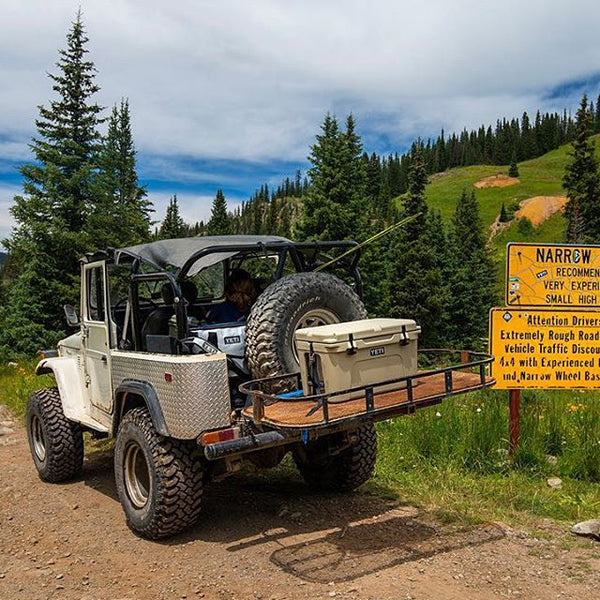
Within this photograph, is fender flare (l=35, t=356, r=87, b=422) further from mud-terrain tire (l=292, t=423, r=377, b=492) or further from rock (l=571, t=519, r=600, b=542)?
rock (l=571, t=519, r=600, b=542)

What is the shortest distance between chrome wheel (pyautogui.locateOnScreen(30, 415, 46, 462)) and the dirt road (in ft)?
3.47

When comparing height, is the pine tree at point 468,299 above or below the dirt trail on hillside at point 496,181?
below

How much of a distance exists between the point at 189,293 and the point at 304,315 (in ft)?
5.84

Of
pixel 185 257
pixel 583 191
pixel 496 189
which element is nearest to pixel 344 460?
pixel 185 257

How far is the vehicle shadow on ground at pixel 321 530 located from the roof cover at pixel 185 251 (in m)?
2.20

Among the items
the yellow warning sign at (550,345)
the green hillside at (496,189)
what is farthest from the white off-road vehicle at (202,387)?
the green hillside at (496,189)

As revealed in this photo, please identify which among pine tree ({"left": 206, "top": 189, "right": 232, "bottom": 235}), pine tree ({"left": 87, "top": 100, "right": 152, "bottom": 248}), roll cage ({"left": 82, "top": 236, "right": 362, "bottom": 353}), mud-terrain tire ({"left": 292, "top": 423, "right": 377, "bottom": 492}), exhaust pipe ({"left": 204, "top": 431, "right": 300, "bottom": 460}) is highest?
pine tree ({"left": 206, "top": 189, "right": 232, "bottom": 235})

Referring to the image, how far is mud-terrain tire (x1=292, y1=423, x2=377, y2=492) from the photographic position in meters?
5.89

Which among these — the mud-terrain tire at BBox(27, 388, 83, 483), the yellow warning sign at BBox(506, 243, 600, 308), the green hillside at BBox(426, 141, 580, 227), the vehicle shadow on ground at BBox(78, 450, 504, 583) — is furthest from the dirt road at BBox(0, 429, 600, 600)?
the green hillside at BBox(426, 141, 580, 227)

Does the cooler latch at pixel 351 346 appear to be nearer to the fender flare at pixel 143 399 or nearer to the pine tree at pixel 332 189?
the fender flare at pixel 143 399

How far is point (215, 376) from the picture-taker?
4.66m

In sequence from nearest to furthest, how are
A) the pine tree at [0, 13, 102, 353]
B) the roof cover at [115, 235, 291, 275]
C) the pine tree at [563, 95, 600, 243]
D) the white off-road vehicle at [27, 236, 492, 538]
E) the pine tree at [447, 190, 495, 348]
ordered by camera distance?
the white off-road vehicle at [27, 236, 492, 538] → the roof cover at [115, 235, 291, 275] → the pine tree at [0, 13, 102, 353] → the pine tree at [447, 190, 495, 348] → the pine tree at [563, 95, 600, 243]

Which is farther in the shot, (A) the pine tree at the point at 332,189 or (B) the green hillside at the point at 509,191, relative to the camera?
(B) the green hillside at the point at 509,191

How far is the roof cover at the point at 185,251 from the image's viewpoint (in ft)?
17.0
